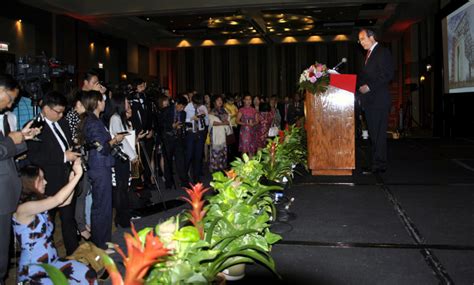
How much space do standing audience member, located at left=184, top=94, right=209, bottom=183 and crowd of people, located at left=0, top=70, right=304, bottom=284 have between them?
13 millimetres

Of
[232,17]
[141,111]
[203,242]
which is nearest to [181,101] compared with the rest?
[141,111]

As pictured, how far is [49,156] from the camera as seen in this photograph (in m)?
3.05

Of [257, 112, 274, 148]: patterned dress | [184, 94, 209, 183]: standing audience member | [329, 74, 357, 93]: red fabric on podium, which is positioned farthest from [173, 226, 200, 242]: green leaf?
[257, 112, 274, 148]: patterned dress

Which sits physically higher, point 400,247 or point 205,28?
point 205,28

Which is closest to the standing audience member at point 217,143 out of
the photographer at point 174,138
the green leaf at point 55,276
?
the photographer at point 174,138

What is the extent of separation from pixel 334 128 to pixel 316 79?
440 millimetres

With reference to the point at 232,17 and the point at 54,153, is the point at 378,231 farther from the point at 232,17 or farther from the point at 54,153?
the point at 232,17

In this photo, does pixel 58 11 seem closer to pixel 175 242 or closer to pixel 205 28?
pixel 205 28

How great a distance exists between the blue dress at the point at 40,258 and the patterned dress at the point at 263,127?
5.69 metres

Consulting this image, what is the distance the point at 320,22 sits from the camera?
1631 cm

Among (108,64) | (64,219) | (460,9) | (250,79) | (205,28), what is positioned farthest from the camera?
(250,79)

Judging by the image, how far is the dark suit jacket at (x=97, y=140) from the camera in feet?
10.6

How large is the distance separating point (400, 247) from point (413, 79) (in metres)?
15.9

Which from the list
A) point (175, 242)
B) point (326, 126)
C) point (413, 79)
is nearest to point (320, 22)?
point (413, 79)
